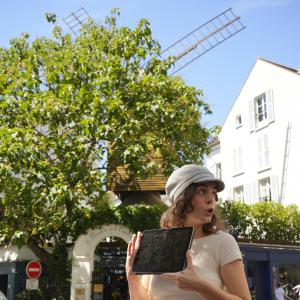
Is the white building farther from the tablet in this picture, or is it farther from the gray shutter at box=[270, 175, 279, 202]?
the tablet

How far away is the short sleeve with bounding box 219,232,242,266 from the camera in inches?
86.6

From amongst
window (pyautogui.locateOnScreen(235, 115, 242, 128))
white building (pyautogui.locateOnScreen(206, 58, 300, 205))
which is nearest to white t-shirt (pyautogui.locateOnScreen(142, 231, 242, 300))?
white building (pyautogui.locateOnScreen(206, 58, 300, 205))

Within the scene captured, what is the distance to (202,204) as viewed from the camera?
2391mm

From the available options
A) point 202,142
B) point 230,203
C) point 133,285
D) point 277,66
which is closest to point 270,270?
point 230,203

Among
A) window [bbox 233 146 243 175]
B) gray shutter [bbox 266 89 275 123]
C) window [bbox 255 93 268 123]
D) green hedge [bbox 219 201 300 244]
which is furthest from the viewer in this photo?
window [bbox 233 146 243 175]

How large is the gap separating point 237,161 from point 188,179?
2857 centimetres

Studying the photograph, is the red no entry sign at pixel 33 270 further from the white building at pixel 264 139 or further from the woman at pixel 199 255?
the woman at pixel 199 255

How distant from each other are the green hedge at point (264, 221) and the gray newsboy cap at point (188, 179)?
21399 mm

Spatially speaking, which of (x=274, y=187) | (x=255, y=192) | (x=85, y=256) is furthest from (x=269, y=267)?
(x=85, y=256)

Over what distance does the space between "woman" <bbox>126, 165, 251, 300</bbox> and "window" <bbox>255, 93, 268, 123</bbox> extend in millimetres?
27247

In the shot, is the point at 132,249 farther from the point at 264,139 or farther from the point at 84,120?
the point at 264,139

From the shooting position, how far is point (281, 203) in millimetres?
26703

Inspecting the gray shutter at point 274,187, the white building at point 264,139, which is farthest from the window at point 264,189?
the gray shutter at point 274,187

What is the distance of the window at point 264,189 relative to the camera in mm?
28002
